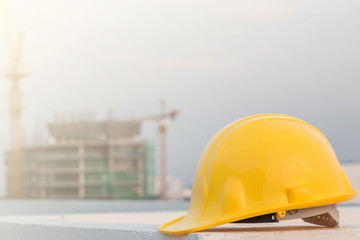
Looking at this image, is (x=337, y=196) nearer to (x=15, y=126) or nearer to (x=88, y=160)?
(x=88, y=160)

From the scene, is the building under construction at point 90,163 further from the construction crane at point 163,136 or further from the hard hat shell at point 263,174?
the hard hat shell at point 263,174

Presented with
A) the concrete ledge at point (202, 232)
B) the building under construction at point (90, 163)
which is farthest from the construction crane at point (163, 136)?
the concrete ledge at point (202, 232)

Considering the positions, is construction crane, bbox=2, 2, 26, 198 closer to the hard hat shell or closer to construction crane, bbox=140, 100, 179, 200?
construction crane, bbox=140, 100, 179, 200

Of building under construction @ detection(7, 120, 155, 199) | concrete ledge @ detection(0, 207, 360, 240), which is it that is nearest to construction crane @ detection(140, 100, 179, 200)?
building under construction @ detection(7, 120, 155, 199)

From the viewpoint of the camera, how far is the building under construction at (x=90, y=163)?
156ft

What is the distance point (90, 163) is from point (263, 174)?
47313mm

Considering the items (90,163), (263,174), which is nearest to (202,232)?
(263,174)

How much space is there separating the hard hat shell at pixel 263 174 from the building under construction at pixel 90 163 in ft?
139

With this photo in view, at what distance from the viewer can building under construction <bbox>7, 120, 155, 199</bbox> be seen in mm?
47469

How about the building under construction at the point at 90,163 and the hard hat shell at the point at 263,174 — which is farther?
the building under construction at the point at 90,163

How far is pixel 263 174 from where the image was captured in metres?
2.91

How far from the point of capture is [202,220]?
9.89ft

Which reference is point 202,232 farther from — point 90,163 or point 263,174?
point 90,163

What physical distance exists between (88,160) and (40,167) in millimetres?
5865
